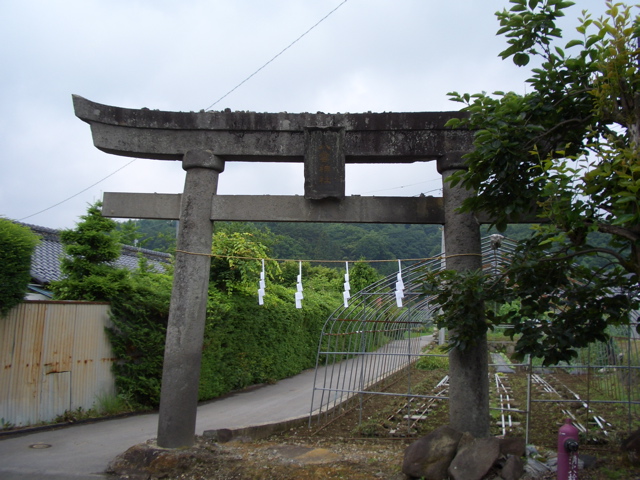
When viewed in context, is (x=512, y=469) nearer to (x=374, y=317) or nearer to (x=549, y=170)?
(x=549, y=170)

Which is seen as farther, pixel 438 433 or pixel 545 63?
pixel 438 433

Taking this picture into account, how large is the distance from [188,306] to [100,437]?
348 cm

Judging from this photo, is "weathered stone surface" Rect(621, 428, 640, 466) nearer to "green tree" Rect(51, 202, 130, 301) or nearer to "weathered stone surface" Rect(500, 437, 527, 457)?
"weathered stone surface" Rect(500, 437, 527, 457)

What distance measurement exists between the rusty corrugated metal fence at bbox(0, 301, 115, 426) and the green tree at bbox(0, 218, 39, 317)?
1.50ft

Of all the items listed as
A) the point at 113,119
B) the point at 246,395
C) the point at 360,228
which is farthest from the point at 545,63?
the point at 360,228

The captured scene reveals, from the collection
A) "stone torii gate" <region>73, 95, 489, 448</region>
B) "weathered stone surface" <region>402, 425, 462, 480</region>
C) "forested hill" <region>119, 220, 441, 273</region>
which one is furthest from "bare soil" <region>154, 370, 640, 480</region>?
"forested hill" <region>119, 220, 441, 273</region>

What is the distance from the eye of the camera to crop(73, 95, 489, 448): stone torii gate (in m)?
5.98

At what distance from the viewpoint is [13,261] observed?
787 cm

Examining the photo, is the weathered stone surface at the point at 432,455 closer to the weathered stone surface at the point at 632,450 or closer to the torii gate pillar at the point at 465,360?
the torii gate pillar at the point at 465,360

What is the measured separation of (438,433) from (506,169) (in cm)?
281

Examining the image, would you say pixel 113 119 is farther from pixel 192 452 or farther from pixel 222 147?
pixel 192 452

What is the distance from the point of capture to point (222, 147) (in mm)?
6461

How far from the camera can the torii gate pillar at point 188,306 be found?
19.7 ft

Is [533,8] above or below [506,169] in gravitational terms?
above
